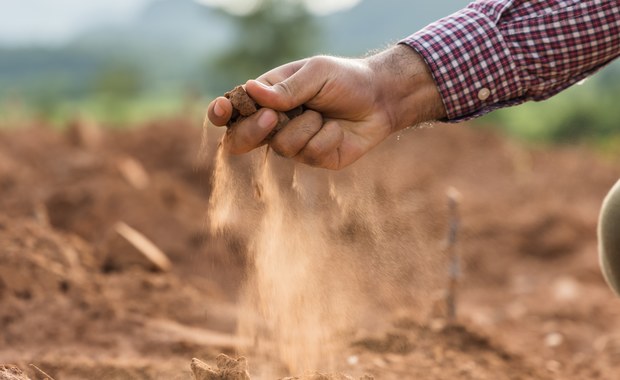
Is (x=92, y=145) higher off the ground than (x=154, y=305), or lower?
higher

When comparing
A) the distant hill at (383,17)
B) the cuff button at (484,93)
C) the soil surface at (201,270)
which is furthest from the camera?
the distant hill at (383,17)

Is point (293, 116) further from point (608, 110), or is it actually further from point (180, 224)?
point (608, 110)

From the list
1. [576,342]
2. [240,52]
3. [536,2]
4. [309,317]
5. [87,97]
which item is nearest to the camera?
[536,2]

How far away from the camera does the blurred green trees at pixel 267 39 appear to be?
2217 centimetres

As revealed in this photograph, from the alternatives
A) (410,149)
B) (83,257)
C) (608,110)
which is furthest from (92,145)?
(608,110)

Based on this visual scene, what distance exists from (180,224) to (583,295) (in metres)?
3.20

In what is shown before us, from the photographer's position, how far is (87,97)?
36469mm

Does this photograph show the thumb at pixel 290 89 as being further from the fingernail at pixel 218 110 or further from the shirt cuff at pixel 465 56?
the shirt cuff at pixel 465 56

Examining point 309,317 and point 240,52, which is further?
point 240,52

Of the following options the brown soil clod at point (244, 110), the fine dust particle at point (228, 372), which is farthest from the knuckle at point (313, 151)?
the fine dust particle at point (228, 372)

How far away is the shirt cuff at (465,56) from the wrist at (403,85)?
0.08ft

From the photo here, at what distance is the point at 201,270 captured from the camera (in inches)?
215

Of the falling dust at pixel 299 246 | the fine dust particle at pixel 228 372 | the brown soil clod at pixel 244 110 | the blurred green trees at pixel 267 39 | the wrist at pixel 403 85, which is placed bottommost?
the fine dust particle at pixel 228 372

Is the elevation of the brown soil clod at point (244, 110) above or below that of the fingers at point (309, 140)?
above
